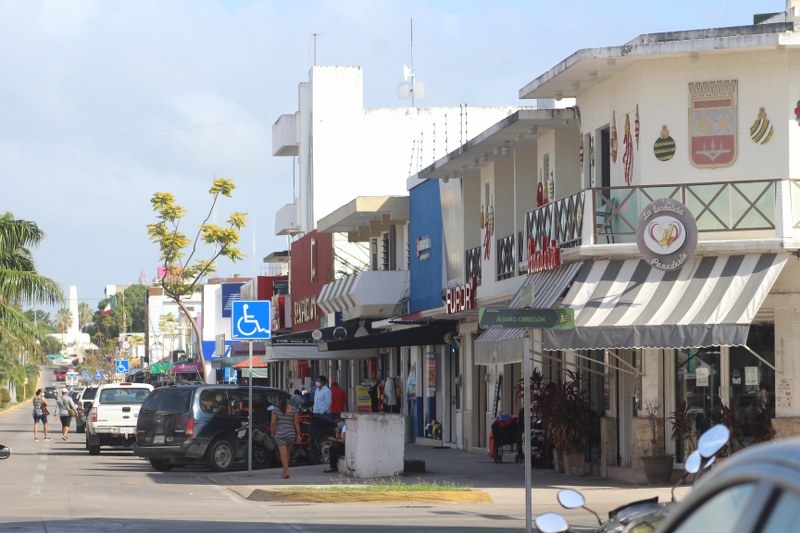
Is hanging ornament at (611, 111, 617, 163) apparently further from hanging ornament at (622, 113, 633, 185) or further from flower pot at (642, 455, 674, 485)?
flower pot at (642, 455, 674, 485)

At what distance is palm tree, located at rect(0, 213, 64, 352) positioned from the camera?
159ft

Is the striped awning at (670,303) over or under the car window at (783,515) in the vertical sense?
over

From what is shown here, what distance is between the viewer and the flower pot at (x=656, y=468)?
2120cm

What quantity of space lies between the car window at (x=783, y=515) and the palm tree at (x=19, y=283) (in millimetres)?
46430

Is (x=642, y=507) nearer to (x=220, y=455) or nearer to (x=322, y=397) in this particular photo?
(x=220, y=455)

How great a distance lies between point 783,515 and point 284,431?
21606 millimetres

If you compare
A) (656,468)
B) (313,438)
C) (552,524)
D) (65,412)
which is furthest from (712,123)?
(65,412)

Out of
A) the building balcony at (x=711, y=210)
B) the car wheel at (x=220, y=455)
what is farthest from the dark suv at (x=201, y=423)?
the building balcony at (x=711, y=210)

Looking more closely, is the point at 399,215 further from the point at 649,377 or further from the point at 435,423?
the point at 649,377

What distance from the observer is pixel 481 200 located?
31.3m

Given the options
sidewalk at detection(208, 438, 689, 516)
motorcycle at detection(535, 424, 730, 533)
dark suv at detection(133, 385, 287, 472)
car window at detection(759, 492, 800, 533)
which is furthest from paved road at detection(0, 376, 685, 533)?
car window at detection(759, 492, 800, 533)

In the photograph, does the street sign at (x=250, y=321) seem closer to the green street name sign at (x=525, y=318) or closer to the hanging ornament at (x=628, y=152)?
the hanging ornament at (x=628, y=152)

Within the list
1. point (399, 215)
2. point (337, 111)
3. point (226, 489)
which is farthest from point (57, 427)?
point (226, 489)

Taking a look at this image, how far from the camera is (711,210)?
833 inches
